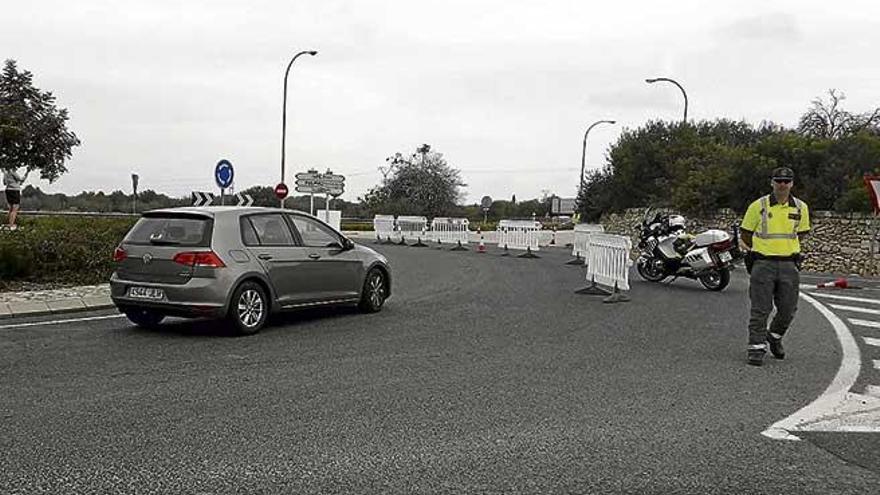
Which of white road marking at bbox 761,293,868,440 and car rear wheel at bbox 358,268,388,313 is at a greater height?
car rear wheel at bbox 358,268,388,313

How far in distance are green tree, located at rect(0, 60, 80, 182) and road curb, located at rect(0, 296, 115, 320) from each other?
26.2 ft

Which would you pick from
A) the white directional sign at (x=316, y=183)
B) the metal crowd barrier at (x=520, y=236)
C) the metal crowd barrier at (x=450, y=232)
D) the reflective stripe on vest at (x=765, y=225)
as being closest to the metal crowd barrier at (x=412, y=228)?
the metal crowd barrier at (x=450, y=232)

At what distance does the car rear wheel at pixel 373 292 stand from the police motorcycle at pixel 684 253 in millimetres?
7208

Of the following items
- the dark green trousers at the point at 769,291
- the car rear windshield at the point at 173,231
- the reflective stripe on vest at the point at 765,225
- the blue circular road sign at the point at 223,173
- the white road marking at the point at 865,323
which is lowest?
the white road marking at the point at 865,323

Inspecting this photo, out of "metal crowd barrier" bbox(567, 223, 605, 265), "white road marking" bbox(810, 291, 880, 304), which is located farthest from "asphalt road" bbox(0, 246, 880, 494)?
"metal crowd barrier" bbox(567, 223, 605, 265)

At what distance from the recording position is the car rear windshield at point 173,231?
9.53 metres

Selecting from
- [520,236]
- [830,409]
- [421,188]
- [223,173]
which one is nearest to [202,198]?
[223,173]

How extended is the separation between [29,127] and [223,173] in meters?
4.35

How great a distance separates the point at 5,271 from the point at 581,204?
111 ft

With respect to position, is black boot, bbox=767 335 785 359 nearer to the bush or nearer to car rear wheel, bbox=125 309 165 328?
car rear wheel, bbox=125 309 165 328

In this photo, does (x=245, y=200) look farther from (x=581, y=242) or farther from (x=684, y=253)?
(x=684, y=253)

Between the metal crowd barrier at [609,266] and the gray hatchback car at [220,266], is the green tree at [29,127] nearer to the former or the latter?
the gray hatchback car at [220,266]

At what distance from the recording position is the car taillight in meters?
9.34

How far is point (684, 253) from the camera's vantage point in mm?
17125
